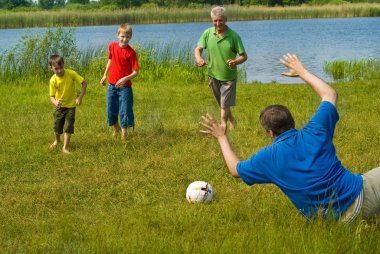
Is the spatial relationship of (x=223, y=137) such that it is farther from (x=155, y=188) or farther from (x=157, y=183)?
(x=157, y=183)

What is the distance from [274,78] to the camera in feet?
65.0

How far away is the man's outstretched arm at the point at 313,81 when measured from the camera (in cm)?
499

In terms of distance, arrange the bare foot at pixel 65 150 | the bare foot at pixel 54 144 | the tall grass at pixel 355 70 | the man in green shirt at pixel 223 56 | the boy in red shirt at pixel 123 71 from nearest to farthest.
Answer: the bare foot at pixel 65 150 → the bare foot at pixel 54 144 → the boy in red shirt at pixel 123 71 → the man in green shirt at pixel 223 56 → the tall grass at pixel 355 70

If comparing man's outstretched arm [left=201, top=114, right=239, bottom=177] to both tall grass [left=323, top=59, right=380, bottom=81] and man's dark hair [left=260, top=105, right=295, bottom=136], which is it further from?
tall grass [left=323, top=59, right=380, bottom=81]

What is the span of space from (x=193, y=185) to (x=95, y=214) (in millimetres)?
1040

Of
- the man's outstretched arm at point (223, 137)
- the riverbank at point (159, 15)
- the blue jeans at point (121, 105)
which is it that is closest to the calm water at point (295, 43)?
the riverbank at point (159, 15)

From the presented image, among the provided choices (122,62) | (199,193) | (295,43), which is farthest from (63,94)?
(295,43)

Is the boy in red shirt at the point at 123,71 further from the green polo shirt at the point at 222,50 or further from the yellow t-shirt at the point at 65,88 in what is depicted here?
the green polo shirt at the point at 222,50

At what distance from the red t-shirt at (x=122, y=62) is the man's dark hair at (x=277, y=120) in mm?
4562

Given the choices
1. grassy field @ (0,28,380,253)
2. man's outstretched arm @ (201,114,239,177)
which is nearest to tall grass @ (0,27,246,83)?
grassy field @ (0,28,380,253)

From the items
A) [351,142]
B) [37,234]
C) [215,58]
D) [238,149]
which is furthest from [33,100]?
[37,234]

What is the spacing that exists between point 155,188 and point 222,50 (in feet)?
10.5

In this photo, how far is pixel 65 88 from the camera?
8.66 m

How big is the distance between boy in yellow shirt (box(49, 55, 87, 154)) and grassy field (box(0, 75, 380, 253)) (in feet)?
1.27
